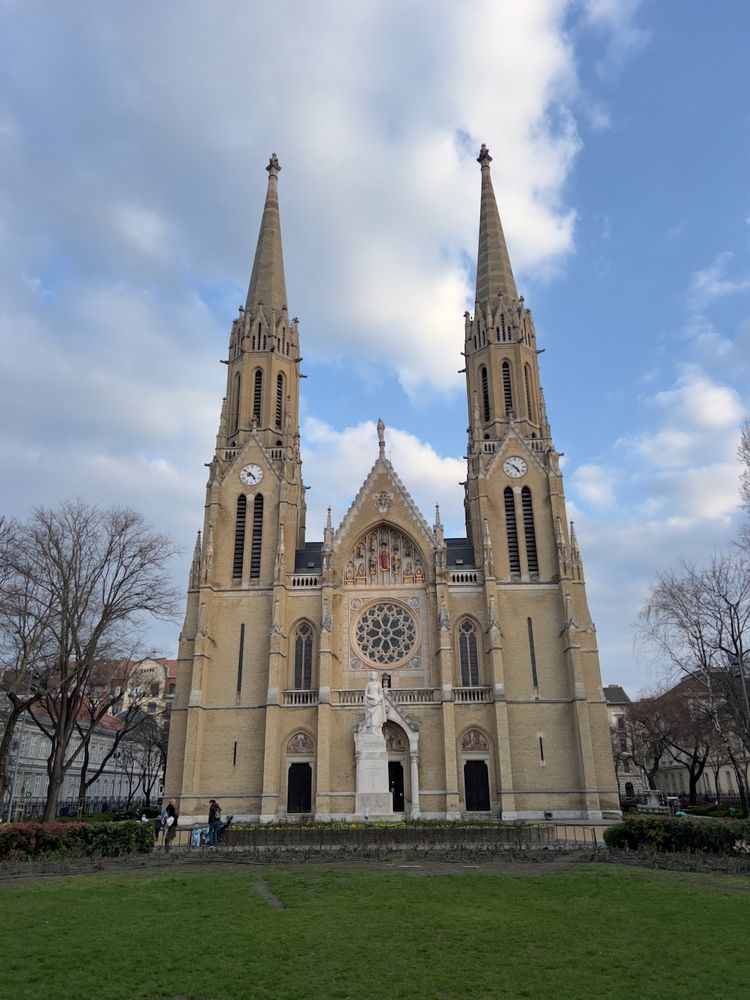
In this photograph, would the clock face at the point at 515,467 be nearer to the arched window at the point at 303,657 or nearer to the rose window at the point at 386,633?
the rose window at the point at 386,633

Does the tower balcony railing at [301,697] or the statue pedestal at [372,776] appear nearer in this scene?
the statue pedestal at [372,776]

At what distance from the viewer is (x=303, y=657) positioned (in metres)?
43.4

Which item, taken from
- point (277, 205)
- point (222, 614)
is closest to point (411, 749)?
point (222, 614)

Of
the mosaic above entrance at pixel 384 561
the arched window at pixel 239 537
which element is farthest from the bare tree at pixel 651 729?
the arched window at pixel 239 537

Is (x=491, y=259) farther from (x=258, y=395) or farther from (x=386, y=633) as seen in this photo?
(x=386, y=633)

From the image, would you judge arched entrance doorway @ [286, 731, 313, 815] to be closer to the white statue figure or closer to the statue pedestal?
the statue pedestal

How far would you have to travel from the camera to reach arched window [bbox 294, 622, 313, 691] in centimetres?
4319

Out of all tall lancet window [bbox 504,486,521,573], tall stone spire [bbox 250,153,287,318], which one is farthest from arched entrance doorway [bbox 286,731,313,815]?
tall stone spire [bbox 250,153,287,318]

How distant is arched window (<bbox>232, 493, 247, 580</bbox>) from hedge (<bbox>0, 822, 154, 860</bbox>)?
73.7ft

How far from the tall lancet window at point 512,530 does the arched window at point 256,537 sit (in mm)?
15263

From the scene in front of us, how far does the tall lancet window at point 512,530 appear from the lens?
147ft

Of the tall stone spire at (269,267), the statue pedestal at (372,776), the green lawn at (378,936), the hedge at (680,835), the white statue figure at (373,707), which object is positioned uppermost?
the tall stone spire at (269,267)

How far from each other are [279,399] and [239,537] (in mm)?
10751

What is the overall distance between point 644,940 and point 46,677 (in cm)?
2649
